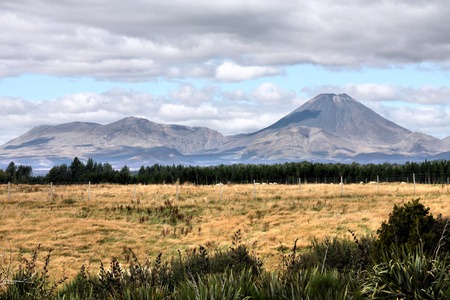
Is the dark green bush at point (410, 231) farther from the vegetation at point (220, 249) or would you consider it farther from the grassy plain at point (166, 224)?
the grassy plain at point (166, 224)

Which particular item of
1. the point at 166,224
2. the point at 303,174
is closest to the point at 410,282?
the point at 166,224

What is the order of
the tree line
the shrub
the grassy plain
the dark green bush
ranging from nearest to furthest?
the shrub, the dark green bush, the grassy plain, the tree line

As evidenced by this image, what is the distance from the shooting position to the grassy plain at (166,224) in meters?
17.7

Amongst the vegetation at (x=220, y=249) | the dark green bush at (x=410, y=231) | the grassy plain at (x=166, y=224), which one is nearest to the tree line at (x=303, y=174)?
the grassy plain at (x=166, y=224)

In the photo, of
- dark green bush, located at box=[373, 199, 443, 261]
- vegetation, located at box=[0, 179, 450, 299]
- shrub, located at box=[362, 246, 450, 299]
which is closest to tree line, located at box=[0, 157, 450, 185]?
vegetation, located at box=[0, 179, 450, 299]

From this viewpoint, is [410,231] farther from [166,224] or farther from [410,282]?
[166,224]

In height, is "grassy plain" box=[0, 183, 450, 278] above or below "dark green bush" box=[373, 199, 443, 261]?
below

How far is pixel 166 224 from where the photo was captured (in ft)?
84.0

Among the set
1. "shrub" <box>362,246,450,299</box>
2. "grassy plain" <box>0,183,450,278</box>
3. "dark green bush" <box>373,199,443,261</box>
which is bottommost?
"grassy plain" <box>0,183,450,278</box>

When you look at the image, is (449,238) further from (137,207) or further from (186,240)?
(137,207)

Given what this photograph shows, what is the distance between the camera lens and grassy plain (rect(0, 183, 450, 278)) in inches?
696

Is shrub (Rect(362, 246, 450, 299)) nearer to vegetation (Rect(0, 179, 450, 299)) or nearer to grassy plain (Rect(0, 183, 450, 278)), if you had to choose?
vegetation (Rect(0, 179, 450, 299))

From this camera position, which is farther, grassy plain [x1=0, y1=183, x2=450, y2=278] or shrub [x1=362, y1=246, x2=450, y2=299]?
grassy plain [x1=0, y1=183, x2=450, y2=278]

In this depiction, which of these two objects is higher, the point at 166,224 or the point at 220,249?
the point at 220,249
